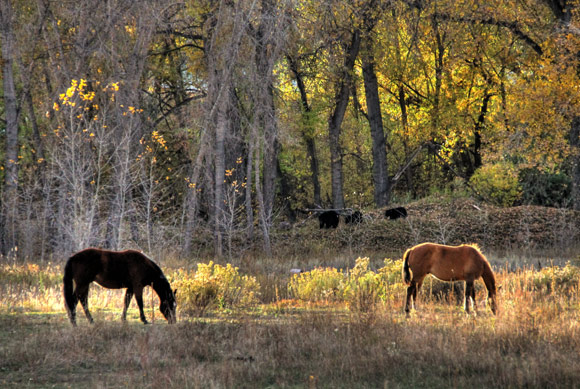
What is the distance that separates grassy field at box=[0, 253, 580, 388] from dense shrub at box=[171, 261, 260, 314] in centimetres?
31

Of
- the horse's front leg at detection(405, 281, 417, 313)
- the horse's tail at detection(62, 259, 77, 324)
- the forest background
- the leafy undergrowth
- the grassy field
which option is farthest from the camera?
the leafy undergrowth

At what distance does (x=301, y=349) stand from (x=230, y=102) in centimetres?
1651

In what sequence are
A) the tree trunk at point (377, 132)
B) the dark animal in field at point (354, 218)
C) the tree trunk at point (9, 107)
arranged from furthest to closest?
the tree trunk at point (377, 132), the dark animal in field at point (354, 218), the tree trunk at point (9, 107)

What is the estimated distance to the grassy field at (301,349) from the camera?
Result: 745 centimetres

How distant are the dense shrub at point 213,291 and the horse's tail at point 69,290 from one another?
211cm

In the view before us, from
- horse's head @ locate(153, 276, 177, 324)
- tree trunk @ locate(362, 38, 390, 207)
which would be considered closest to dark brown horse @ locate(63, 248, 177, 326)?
horse's head @ locate(153, 276, 177, 324)

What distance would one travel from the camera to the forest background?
2056 centimetres

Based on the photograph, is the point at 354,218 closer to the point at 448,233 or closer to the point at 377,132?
the point at 448,233

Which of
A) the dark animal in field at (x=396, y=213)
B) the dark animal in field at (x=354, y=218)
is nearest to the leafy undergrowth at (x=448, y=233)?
the dark animal in field at (x=354, y=218)

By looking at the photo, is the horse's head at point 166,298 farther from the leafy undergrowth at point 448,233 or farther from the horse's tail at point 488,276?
the leafy undergrowth at point 448,233

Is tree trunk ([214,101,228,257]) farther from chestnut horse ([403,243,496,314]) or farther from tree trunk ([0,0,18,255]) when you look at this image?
chestnut horse ([403,243,496,314])

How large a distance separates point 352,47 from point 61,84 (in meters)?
13.9

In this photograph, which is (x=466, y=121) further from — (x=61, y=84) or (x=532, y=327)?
(x=532, y=327)

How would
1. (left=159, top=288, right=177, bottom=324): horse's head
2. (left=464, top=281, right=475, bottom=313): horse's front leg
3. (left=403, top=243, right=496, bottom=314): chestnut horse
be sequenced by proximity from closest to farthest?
(left=159, top=288, right=177, bottom=324): horse's head → (left=403, top=243, right=496, bottom=314): chestnut horse → (left=464, top=281, right=475, bottom=313): horse's front leg
